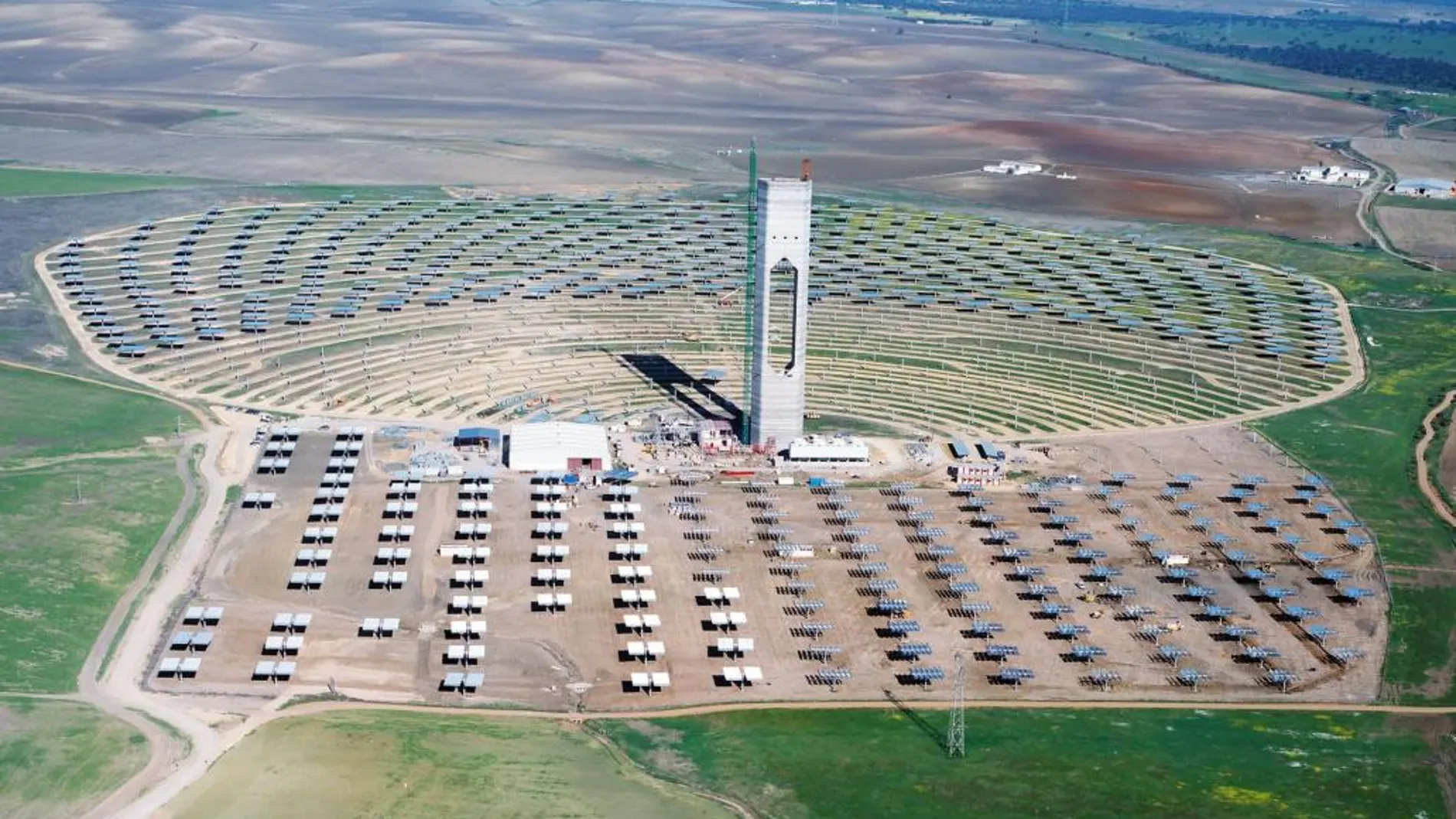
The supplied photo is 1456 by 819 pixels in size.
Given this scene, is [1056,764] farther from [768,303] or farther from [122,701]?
[768,303]

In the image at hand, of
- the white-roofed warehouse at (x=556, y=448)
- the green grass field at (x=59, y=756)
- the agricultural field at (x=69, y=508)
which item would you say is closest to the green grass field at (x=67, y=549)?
the agricultural field at (x=69, y=508)

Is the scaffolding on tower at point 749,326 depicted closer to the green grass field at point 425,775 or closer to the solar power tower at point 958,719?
the solar power tower at point 958,719

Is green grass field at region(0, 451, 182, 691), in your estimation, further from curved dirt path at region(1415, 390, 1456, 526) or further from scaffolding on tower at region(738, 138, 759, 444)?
curved dirt path at region(1415, 390, 1456, 526)

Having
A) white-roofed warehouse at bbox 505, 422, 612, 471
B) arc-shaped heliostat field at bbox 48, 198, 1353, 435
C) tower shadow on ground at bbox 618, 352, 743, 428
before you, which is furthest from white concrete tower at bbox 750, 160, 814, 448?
white-roofed warehouse at bbox 505, 422, 612, 471

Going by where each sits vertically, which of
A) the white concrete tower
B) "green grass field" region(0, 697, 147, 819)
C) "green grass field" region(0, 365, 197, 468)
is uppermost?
the white concrete tower

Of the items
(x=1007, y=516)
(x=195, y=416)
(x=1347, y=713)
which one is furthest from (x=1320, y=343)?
(x=195, y=416)

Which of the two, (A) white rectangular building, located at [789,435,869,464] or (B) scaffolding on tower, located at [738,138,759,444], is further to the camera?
(B) scaffolding on tower, located at [738,138,759,444]

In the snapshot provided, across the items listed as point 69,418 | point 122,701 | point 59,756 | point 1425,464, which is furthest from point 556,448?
point 1425,464

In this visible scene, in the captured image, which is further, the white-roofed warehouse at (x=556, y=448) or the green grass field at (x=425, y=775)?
the white-roofed warehouse at (x=556, y=448)
